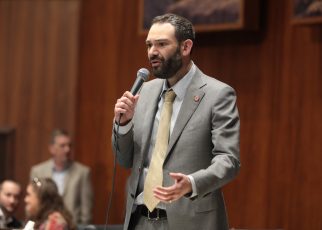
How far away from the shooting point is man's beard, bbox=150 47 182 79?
276 centimetres

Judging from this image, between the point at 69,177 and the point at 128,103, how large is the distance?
4.25 metres

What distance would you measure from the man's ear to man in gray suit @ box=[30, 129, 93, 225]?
4.08m

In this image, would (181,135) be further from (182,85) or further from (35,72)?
(35,72)

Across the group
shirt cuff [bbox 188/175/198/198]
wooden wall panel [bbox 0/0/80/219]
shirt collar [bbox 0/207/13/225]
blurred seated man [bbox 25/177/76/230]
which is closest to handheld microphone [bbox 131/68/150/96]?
shirt cuff [bbox 188/175/198/198]

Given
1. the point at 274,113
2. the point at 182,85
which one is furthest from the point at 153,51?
the point at 274,113

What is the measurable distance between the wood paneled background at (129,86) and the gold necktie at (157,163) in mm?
3084

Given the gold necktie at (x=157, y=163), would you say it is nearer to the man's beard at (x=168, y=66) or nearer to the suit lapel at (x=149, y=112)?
Answer: the suit lapel at (x=149, y=112)

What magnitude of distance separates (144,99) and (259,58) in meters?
3.21

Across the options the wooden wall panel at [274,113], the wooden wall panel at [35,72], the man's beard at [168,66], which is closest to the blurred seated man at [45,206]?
the wooden wall panel at [274,113]

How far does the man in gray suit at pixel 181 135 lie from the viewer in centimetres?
267

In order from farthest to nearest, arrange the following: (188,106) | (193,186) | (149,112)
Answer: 1. (149,112)
2. (188,106)
3. (193,186)

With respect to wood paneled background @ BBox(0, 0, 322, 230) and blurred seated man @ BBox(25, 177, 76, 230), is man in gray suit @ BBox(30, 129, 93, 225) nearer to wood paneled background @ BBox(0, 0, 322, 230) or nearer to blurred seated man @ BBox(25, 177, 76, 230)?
wood paneled background @ BBox(0, 0, 322, 230)

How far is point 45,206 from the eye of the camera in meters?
4.87

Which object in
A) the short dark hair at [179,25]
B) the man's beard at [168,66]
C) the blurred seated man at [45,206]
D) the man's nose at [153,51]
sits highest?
the short dark hair at [179,25]
